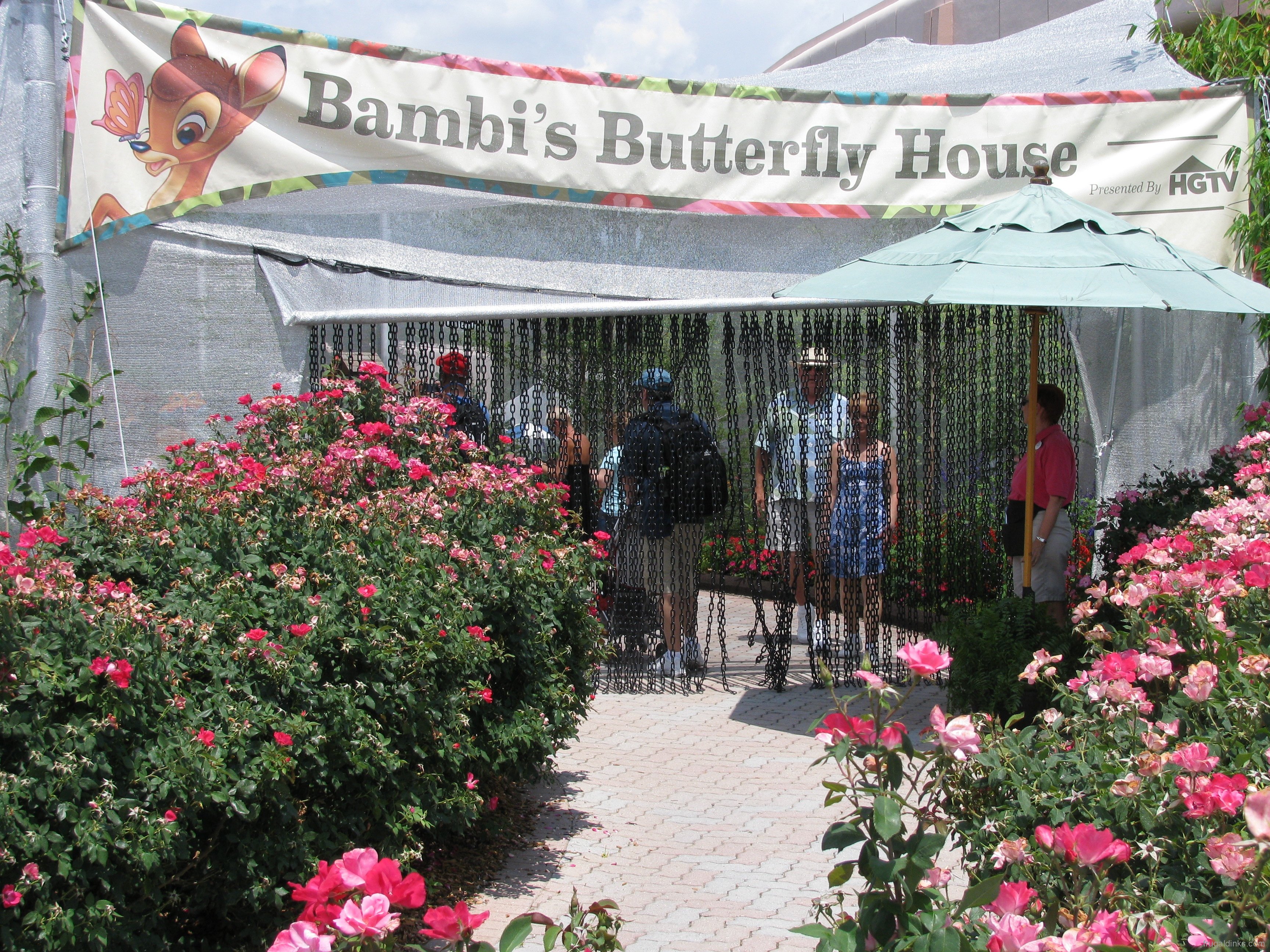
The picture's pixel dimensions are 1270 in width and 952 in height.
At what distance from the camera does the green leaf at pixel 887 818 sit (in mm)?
1604

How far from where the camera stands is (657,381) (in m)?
6.12

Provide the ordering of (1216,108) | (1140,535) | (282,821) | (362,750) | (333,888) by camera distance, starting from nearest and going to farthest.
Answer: (333,888), (282,821), (362,750), (1140,535), (1216,108)

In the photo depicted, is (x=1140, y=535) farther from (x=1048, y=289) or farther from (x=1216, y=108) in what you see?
(x=1216, y=108)

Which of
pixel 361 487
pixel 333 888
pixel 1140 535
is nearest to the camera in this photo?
pixel 333 888

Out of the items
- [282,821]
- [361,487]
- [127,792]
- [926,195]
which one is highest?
[926,195]

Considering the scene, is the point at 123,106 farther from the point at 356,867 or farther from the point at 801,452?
the point at 356,867

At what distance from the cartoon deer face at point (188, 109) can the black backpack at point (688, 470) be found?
2.64 m

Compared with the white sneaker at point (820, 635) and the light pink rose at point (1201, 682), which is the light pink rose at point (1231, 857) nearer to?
the light pink rose at point (1201, 682)

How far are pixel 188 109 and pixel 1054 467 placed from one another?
4.86 m

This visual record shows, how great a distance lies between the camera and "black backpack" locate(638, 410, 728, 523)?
6223 millimetres

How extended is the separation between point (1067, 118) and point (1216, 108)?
84 cm

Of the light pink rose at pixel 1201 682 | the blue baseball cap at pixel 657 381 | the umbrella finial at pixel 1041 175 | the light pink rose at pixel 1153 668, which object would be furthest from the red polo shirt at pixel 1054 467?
the light pink rose at pixel 1201 682

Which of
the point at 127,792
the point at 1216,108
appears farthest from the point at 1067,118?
the point at 127,792

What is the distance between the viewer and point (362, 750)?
2910mm
